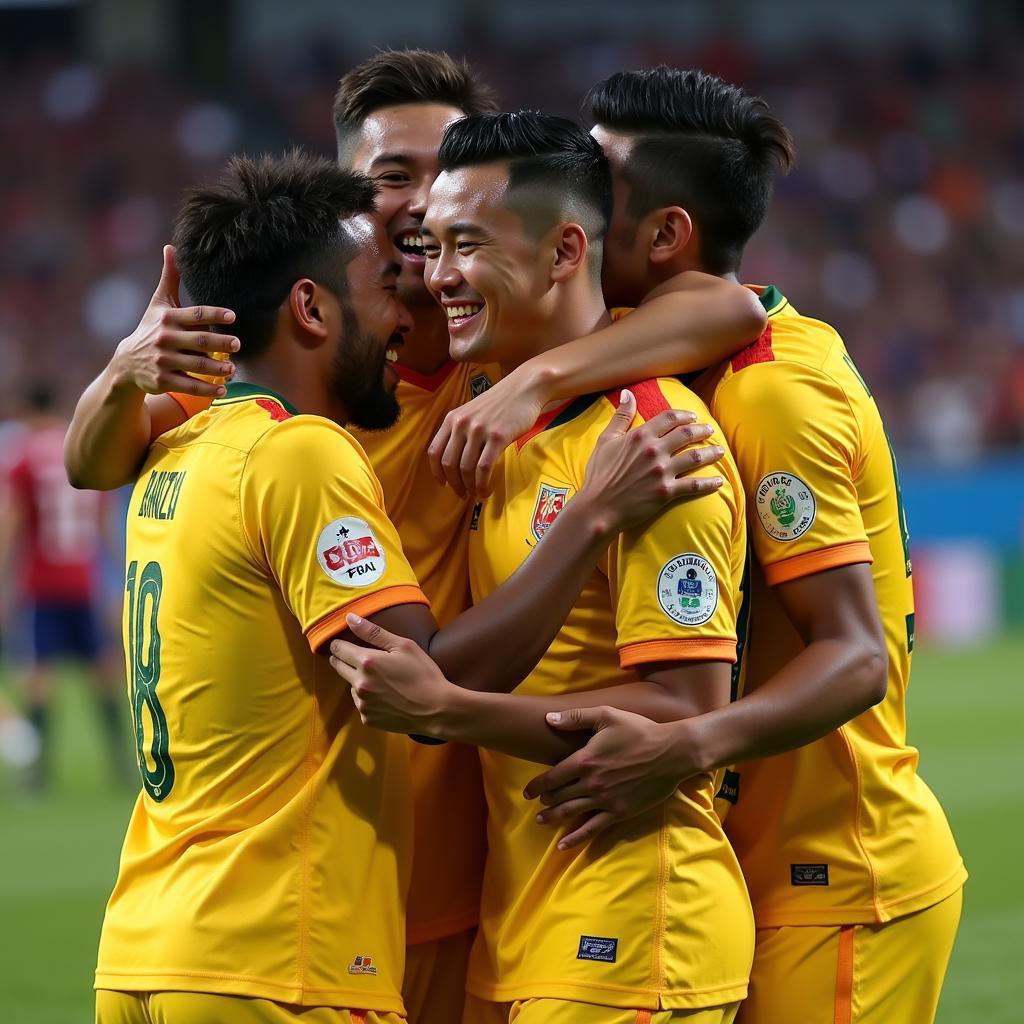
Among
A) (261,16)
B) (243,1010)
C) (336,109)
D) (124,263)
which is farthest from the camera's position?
(261,16)

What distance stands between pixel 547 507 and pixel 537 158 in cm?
65

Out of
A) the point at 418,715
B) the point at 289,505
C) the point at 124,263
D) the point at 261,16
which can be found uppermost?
the point at 261,16

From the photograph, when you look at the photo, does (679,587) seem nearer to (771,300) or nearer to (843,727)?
(843,727)

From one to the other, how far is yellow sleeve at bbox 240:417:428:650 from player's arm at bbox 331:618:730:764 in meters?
0.06

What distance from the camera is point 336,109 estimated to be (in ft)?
12.2

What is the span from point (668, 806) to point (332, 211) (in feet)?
4.00

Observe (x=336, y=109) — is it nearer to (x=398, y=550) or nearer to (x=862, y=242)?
(x=398, y=550)

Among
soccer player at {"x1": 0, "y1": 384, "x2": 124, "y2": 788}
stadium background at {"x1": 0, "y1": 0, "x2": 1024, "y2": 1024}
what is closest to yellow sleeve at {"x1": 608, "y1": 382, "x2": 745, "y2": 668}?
soccer player at {"x1": 0, "y1": 384, "x2": 124, "y2": 788}

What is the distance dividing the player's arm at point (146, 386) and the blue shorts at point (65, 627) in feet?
23.9

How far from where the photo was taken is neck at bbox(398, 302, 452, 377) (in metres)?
3.37

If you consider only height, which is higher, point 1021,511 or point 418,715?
point 1021,511

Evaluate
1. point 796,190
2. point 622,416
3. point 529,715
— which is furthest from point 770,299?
point 796,190

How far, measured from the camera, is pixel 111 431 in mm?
3016

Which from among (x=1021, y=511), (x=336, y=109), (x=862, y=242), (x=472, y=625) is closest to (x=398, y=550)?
(x=472, y=625)
